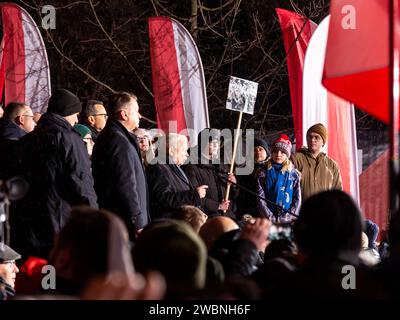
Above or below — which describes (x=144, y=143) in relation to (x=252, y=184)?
above

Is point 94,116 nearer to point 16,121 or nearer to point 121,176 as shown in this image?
point 16,121

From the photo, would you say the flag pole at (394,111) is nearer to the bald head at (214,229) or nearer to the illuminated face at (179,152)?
the bald head at (214,229)

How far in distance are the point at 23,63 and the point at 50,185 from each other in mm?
5012

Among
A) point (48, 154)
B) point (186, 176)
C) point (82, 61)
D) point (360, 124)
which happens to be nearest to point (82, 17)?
point (82, 61)

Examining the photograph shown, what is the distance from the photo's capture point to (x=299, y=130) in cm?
1116

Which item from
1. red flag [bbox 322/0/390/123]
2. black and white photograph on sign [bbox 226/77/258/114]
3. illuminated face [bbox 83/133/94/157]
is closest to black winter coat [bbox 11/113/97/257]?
illuminated face [bbox 83/133/94/157]

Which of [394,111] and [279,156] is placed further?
[279,156]

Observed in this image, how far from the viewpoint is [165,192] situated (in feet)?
27.3

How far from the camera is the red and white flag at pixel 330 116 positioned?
1095 centimetres

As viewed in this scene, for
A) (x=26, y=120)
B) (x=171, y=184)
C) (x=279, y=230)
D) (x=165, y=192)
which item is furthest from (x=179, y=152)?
(x=279, y=230)

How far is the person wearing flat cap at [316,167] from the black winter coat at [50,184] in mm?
3526

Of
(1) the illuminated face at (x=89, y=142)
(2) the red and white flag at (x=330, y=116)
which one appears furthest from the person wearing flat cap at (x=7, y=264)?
(2) the red and white flag at (x=330, y=116)
